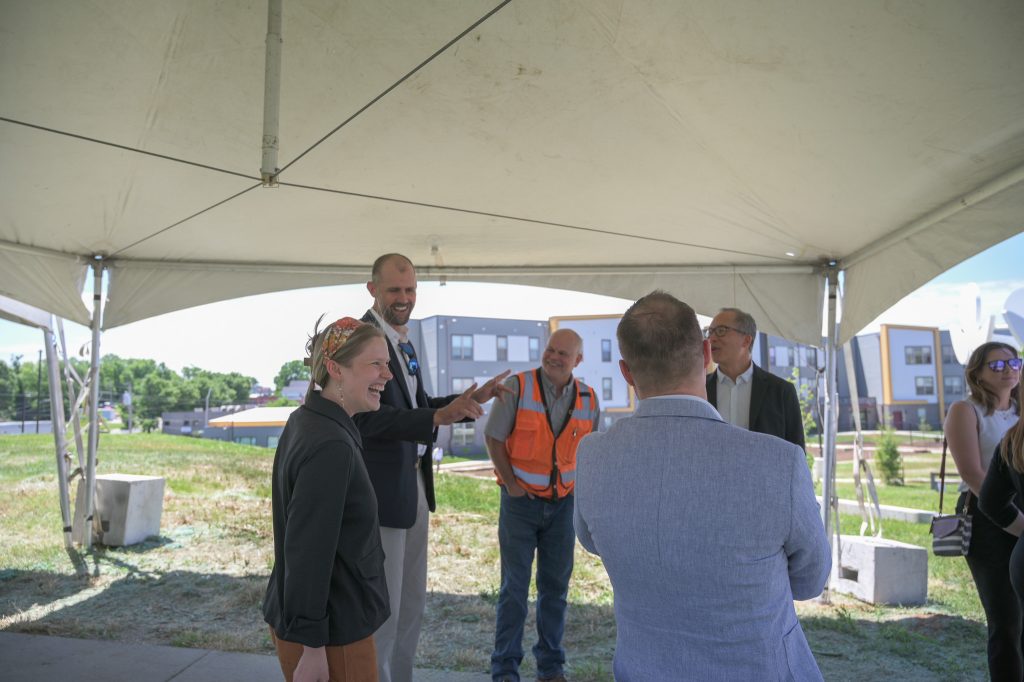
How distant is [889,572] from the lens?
4.98 meters

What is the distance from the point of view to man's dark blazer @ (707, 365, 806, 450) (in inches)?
118

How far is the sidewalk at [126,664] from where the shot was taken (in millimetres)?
3576

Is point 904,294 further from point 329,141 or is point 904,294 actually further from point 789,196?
point 329,141

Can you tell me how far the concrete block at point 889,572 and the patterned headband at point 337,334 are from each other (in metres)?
4.69

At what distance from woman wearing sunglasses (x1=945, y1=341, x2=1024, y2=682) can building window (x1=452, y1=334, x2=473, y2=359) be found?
27.7 feet

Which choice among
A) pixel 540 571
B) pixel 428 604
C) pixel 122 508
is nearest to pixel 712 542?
pixel 540 571

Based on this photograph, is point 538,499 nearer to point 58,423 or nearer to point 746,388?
point 746,388

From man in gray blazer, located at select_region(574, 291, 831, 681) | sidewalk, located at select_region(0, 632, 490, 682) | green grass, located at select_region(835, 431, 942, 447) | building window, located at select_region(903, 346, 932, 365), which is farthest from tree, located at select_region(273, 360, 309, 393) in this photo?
man in gray blazer, located at select_region(574, 291, 831, 681)

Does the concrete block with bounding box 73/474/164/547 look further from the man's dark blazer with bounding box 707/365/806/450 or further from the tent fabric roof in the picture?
the man's dark blazer with bounding box 707/365/806/450

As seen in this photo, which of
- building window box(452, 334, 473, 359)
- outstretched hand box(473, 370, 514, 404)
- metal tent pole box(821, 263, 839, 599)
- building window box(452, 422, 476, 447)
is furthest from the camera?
building window box(452, 422, 476, 447)

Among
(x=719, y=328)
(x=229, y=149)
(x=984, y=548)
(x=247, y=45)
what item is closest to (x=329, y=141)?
(x=229, y=149)

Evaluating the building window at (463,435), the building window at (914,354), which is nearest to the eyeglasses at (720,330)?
the building window at (463,435)

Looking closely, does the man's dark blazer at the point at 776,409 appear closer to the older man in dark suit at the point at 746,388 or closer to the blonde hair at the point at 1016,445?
the older man in dark suit at the point at 746,388

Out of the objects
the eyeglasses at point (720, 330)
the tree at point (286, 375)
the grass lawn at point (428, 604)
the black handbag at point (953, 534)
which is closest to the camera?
the black handbag at point (953, 534)
